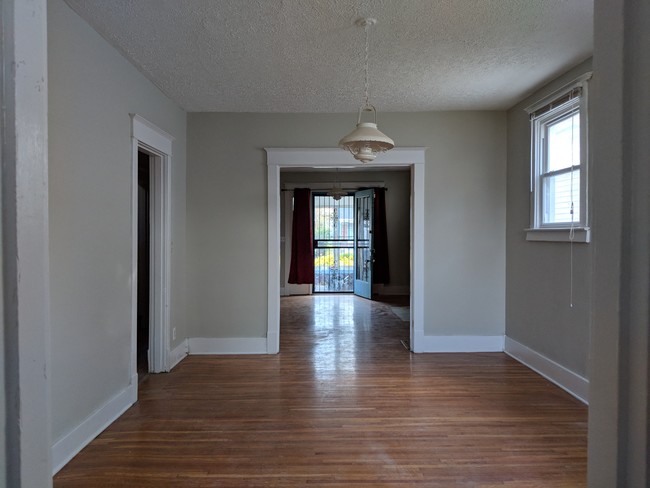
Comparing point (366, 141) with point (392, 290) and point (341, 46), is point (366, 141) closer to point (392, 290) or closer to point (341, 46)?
point (341, 46)

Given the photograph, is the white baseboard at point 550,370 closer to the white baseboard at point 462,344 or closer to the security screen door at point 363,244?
the white baseboard at point 462,344

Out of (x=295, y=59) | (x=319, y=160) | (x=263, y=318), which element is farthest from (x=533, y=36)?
(x=263, y=318)

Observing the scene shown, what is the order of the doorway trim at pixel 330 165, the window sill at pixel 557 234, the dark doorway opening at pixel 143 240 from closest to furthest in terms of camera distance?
the window sill at pixel 557 234 < the doorway trim at pixel 330 165 < the dark doorway opening at pixel 143 240

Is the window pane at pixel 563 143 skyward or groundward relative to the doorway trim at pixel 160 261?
skyward

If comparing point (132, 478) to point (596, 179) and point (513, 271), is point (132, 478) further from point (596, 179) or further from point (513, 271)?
point (513, 271)

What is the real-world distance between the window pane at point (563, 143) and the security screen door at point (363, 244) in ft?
15.1

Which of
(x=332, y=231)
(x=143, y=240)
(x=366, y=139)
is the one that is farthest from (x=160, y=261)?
(x=332, y=231)

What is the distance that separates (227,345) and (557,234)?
343 centimetres

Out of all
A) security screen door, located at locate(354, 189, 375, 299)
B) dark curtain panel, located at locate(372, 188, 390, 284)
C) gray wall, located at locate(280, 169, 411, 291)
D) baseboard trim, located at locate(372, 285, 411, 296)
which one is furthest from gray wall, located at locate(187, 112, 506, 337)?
baseboard trim, located at locate(372, 285, 411, 296)

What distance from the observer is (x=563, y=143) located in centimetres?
346

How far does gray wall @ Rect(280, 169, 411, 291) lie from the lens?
28.3 feet

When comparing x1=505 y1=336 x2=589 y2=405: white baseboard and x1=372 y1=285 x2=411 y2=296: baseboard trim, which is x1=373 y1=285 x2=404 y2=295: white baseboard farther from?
x1=505 y1=336 x2=589 y2=405: white baseboard

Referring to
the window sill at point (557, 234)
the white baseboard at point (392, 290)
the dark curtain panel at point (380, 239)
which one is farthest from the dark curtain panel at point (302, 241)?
the window sill at point (557, 234)

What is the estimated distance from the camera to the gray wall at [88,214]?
7.44ft
